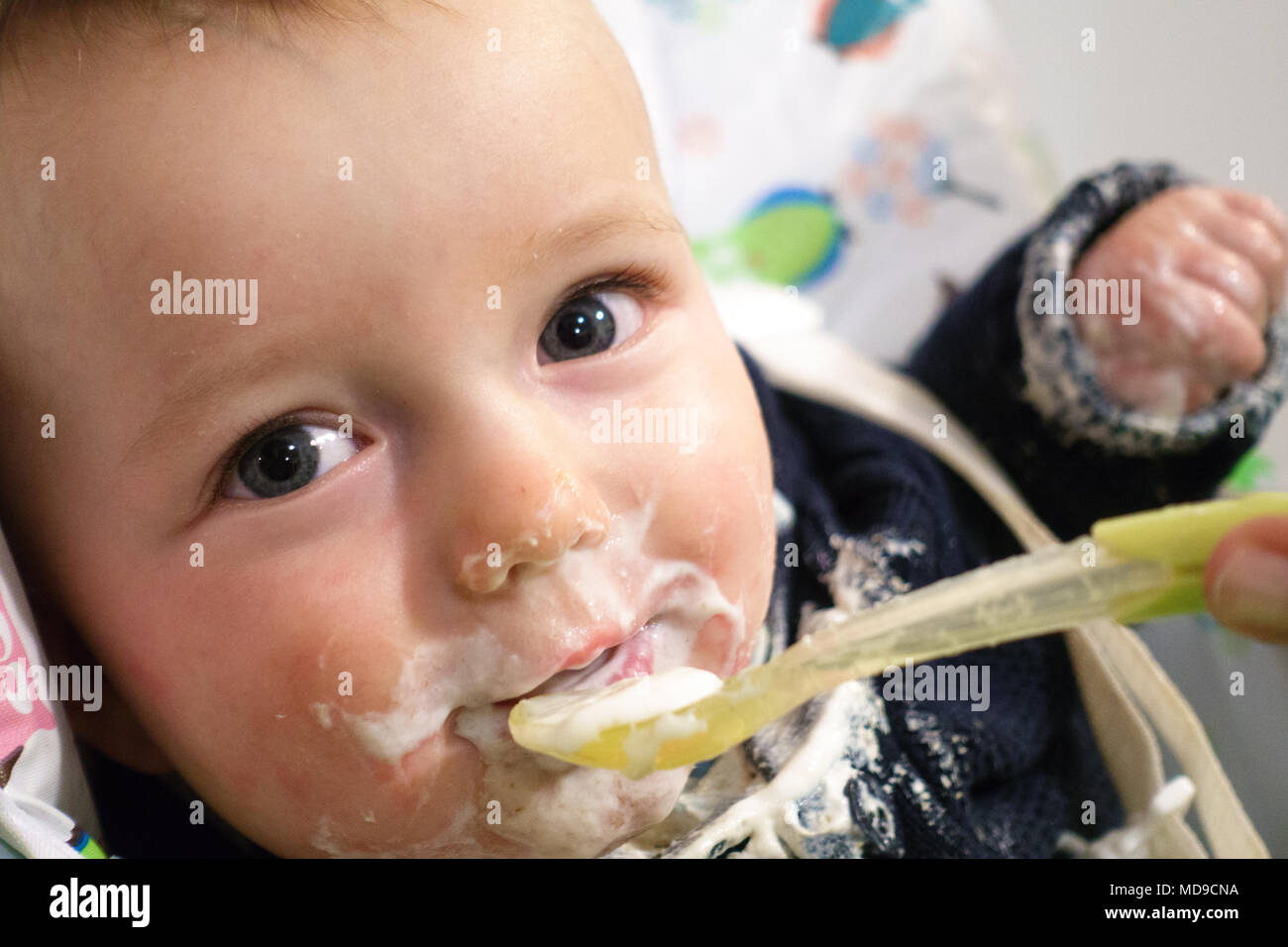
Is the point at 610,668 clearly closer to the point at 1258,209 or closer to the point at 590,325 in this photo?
the point at 590,325

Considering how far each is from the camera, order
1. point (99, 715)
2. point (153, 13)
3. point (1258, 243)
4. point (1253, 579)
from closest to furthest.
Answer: point (1253, 579)
point (153, 13)
point (99, 715)
point (1258, 243)

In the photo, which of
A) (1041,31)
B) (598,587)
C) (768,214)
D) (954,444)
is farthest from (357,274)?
(1041,31)

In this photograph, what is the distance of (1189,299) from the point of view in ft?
2.28

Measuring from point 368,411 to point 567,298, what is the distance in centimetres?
9

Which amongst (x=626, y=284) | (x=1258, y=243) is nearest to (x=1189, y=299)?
(x=1258, y=243)

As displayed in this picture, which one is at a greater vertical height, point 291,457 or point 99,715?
point 291,457

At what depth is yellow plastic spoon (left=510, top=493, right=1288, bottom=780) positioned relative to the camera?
34cm

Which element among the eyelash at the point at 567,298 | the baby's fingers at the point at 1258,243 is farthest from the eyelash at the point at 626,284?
the baby's fingers at the point at 1258,243

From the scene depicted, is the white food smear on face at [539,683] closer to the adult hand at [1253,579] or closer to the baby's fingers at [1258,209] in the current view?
the adult hand at [1253,579]

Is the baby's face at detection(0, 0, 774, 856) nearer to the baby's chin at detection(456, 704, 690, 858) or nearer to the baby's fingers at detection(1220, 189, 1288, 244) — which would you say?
the baby's chin at detection(456, 704, 690, 858)

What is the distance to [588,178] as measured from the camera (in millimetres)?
468

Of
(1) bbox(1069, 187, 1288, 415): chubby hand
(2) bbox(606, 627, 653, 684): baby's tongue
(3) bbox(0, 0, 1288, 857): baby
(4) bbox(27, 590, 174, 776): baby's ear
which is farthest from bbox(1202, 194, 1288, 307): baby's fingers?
(4) bbox(27, 590, 174, 776): baby's ear
